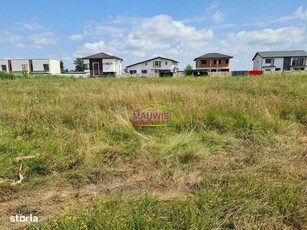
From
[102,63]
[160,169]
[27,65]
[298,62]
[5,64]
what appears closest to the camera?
[160,169]

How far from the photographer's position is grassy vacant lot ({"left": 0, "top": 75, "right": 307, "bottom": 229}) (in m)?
1.85

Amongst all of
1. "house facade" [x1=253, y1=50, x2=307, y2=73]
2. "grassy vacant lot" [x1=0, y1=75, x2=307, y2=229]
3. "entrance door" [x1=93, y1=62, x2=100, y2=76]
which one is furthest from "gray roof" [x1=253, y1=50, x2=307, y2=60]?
"grassy vacant lot" [x1=0, y1=75, x2=307, y2=229]

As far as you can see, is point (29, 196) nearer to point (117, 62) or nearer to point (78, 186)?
point (78, 186)

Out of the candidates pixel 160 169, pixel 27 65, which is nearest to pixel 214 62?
pixel 27 65

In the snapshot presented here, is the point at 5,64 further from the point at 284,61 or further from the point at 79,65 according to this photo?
the point at 284,61

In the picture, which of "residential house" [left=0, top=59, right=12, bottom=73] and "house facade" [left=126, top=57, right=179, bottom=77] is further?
"residential house" [left=0, top=59, right=12, bottom=73]

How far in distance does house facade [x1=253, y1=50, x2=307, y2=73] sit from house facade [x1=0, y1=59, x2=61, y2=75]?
65486mm

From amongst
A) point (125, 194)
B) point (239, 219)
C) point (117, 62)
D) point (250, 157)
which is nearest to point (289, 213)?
point (239, 219)

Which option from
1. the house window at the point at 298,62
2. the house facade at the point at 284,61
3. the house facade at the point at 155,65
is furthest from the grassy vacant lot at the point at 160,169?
the house window at the point at 298,62

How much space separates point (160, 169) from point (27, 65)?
7169cm

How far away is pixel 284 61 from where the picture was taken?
56375mm

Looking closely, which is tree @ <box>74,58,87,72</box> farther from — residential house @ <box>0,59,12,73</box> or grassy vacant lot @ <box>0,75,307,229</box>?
grassy vacant lot @ <box>0,75,307,229</box>

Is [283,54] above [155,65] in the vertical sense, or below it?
above

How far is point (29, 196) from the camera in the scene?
2.32 meters
